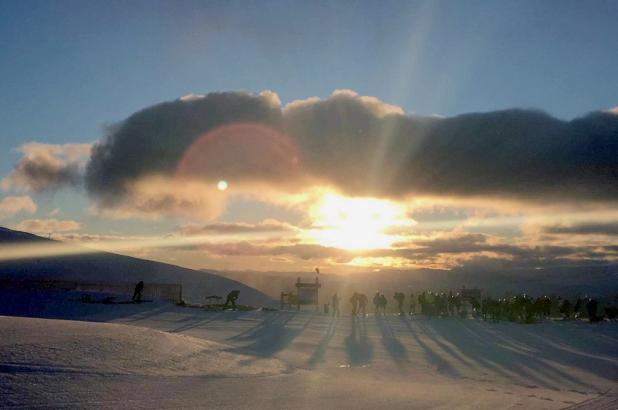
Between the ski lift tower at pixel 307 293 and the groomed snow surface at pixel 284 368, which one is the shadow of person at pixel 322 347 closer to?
the groomed snow surface at pixel 284 368

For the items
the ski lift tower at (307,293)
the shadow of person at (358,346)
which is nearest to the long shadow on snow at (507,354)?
the shadow of person at (358,346)

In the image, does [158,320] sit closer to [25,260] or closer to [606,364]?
[606,364]

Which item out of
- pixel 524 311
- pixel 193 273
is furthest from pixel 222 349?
pixel 193 273

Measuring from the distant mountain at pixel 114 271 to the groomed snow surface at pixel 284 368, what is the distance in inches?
1624

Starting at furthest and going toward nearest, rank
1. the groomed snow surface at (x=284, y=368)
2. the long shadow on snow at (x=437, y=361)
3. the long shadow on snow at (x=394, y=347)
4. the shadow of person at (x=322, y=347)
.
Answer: the long shadow on snow at (x=394, y=347), the shadow of person at (x=322, y=347), the long shadow on snow at (x=437, y=361), the groomed snow surface at (x=284, y=368)

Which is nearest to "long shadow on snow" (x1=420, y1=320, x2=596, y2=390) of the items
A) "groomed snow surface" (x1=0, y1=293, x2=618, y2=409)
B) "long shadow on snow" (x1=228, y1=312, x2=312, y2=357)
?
"groomed snow surface" (x1=0, y1=293, x2=618, y2=409)

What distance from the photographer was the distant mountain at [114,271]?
239 ft

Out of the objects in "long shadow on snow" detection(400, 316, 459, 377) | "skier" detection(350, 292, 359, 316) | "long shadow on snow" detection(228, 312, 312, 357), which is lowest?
"long shadow on snow" detection(400, 316, 459, 377)

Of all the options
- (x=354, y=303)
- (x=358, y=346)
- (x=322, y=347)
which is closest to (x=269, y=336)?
(x=322, y=347)

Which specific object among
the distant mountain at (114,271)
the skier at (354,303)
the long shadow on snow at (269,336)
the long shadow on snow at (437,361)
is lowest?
the long shadow on snow at (437,361)

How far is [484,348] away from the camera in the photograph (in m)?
22.6

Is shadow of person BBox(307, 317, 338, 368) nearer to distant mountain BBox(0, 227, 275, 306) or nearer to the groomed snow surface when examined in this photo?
the groomed snow surface

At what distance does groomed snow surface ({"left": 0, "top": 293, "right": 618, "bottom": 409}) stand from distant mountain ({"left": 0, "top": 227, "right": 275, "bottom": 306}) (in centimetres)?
4126

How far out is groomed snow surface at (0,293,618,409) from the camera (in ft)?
32.9
